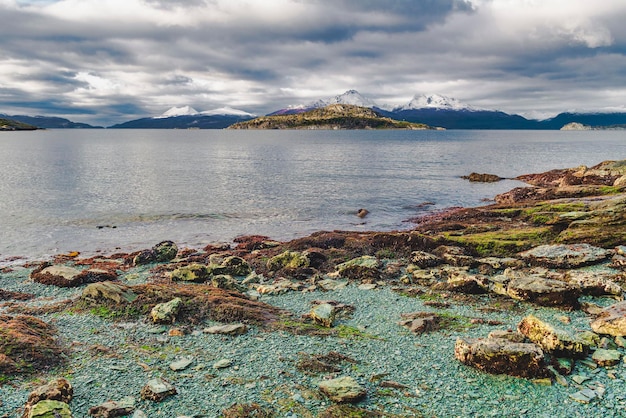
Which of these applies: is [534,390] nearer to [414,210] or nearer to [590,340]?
[590,340]

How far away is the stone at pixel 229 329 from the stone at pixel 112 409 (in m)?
4.44

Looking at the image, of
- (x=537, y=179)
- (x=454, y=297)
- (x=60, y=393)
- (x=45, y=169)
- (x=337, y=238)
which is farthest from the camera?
(x=45, y=169)

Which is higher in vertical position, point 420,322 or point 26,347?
point 26,347

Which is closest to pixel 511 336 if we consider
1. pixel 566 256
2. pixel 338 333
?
pixel 338 333

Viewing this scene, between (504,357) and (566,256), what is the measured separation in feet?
40.6

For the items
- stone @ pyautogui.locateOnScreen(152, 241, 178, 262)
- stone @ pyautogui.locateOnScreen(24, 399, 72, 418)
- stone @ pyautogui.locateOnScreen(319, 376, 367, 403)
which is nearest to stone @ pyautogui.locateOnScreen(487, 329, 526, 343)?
stone @ pyautogui.locateOnScreen(319, 376, 367, 403)

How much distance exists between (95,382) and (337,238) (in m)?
19.9

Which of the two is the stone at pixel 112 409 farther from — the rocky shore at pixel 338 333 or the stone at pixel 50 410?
the stone at pixel 50 410

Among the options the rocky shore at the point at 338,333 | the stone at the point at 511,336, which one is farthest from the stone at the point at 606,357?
the stone at the point at 511,336

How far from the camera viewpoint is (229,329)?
48.4 ft

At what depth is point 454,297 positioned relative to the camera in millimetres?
17984

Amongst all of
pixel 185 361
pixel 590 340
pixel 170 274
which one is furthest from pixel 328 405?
pixel 170 274

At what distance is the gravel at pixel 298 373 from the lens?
33.6ft

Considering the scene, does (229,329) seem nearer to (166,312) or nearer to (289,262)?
(166,312)
